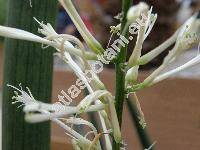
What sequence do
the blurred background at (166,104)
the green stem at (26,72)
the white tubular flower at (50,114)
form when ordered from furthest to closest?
1. the blurred background at (166,104)
2. the green stem at (26,72)
3. the white tubular flower at (50,114)

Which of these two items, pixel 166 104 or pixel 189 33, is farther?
pixel 166 104

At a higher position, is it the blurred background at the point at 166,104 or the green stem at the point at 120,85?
the blurred background at the point at 166,104

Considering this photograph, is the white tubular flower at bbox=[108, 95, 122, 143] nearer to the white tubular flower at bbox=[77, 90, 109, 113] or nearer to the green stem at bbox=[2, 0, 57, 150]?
the white tubular flower at bbox=[77, 90, 109, 113]

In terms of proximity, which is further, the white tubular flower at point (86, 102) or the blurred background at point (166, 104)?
the blurred background at point (166, 104)

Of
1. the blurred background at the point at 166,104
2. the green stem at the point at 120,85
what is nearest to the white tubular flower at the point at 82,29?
the green stem at the point at 120,85

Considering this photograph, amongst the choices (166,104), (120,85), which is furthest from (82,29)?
(166,104)

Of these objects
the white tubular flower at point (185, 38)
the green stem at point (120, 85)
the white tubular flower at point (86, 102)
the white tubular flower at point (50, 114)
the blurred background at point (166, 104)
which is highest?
the blurred background at point (166, 104)

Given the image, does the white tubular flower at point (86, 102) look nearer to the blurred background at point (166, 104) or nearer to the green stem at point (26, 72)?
the green stem at point (26, 72)

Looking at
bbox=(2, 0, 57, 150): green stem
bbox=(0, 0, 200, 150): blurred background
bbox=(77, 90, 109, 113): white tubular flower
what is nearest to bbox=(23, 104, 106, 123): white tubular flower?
bbox=(77, 90, 109, 113): white tubular flower

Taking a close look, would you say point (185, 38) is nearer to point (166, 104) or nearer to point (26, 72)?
point (26, 72)

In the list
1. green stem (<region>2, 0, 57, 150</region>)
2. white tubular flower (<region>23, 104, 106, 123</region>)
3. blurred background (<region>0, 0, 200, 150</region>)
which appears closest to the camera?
white tubular flower (<region>23, 104, 106, 123</region>)
